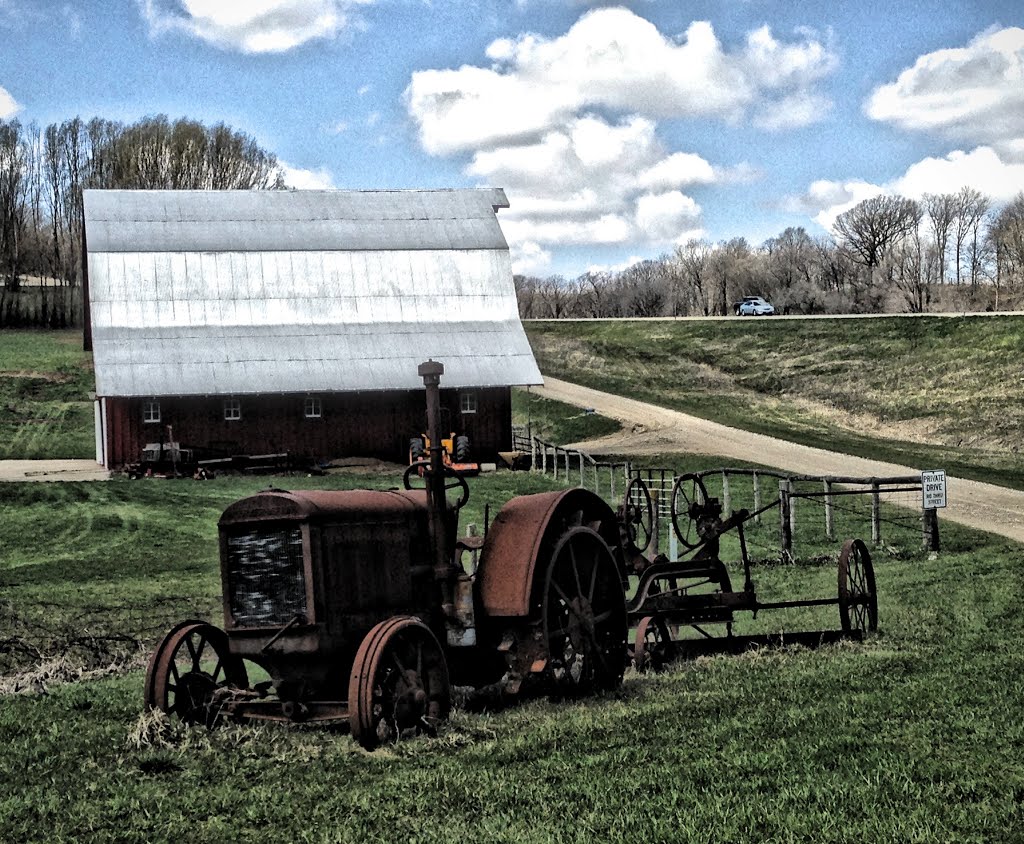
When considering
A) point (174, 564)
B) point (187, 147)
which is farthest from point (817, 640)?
point (187, 147)

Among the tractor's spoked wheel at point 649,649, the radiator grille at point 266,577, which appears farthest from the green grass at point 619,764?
the radiator grille at point 266,577

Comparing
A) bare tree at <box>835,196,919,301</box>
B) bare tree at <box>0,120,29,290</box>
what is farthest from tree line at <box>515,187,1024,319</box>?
bare tree at <box>0,120,29,290</box>

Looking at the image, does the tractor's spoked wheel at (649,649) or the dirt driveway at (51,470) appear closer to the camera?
the tractor's spoked wheel at (649,649)

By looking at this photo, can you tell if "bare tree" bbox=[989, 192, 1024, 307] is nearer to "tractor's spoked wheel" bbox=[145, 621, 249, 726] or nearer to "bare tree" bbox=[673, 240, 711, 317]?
"bare tree" bbox=[673, 240, 711, 317]

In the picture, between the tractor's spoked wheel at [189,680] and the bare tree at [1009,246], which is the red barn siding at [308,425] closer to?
the tractor's spoked wheel at [189,680]

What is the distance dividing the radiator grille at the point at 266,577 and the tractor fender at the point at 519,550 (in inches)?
62.3

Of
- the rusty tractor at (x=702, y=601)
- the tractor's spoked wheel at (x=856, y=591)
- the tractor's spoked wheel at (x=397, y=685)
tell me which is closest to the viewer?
Result: the tractor's spoked wheel at (x=397, y=685)

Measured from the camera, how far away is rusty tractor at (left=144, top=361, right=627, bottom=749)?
32.1 ft

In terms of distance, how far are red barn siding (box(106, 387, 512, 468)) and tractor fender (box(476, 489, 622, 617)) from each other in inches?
1372

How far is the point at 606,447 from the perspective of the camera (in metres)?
48.8

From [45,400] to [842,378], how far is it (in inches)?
1424

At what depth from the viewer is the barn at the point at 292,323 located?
44500 mm

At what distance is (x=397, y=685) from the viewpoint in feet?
31.9

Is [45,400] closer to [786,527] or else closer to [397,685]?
[786,527]
